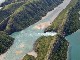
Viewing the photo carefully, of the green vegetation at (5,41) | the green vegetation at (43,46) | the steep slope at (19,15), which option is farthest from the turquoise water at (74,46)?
the steep slope at (19,15)

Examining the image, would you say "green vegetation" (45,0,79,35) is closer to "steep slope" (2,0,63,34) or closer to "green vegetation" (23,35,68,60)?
"green vegetation" (23,35,68,60)

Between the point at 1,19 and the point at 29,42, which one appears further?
the point at 1,19

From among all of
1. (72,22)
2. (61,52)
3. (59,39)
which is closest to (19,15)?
(72,22)

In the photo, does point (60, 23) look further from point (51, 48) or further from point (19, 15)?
point (51, 48)

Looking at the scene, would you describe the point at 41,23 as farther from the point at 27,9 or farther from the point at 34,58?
the point at 34,58

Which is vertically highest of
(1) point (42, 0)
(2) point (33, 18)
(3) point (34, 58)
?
(1) point (42, 0)

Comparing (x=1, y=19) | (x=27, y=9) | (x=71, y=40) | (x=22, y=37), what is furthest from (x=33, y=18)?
(x=71, y=40)

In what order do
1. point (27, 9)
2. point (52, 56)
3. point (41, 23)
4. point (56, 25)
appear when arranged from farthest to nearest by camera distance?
point (27, 9) < point (41, 23) < point (56, 25) < point (52, 56)
